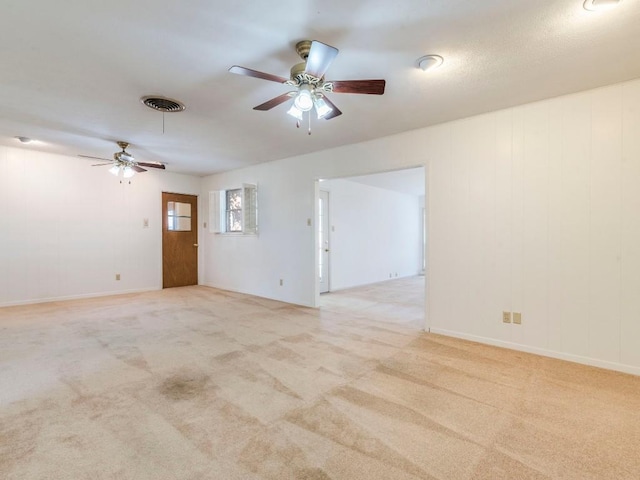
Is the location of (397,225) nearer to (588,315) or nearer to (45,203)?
(588,315)

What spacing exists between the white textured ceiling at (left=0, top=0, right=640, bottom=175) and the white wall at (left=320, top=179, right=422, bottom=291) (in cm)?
351

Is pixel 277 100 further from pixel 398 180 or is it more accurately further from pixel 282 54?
pixel 398 180

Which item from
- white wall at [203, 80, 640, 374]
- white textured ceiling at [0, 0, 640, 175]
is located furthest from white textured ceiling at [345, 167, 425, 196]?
white textured ceiling at [0, 0, 640, 175]

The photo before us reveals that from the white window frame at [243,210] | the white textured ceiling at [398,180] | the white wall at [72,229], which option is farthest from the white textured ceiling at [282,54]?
the white textured ceiling at [398,180]

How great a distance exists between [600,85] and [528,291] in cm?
204

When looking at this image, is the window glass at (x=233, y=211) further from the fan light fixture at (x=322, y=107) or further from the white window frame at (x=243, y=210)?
the fan light fixture at (x=322, y=107)

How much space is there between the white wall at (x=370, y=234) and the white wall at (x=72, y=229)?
3887 mm

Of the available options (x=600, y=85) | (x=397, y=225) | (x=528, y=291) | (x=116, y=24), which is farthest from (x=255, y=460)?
(x=397, y=225)

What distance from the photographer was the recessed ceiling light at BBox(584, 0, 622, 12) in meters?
1.85

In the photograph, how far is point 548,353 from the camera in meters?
3.22

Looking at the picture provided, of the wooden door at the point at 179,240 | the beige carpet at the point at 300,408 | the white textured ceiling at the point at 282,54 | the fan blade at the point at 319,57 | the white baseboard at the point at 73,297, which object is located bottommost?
the beige carpet at the point at 300,408

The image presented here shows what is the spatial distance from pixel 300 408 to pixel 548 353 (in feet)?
8.64

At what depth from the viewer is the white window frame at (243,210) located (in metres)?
6.15

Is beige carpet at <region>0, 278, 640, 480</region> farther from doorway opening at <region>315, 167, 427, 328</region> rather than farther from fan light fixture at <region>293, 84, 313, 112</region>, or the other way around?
fan light fixture at <region>293, 84, 313, 112</region>
